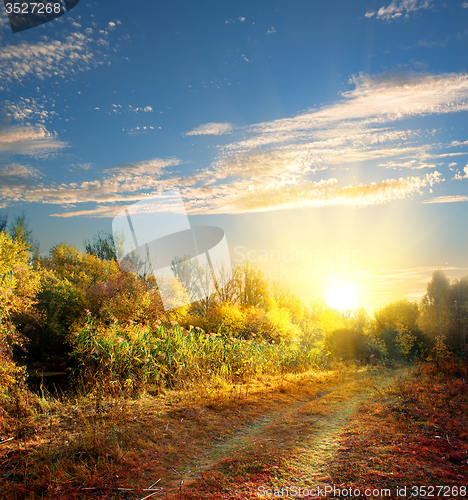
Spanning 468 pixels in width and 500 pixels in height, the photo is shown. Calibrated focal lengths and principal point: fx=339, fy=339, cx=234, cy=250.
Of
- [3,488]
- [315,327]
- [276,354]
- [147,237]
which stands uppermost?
[147,237]

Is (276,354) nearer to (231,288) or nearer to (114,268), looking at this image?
(231,288)

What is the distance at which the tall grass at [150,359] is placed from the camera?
24.0ft

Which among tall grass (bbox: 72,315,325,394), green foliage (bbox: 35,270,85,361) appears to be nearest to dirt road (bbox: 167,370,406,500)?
tall grass (bbox: 72,315,325,394)

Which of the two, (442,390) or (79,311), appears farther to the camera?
(79,311)

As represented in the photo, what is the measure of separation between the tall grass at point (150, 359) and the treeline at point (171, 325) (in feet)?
0.09

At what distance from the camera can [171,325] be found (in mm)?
17594

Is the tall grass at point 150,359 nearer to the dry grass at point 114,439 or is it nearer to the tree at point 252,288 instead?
the dry grass at point 114,439

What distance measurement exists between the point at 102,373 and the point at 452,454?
627cm

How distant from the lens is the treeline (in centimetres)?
780

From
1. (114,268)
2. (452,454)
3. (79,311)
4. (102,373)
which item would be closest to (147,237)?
(79,311)

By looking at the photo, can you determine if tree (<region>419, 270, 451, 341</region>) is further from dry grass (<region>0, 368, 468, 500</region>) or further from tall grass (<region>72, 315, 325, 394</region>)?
dry grass (<region>0, 368, 468, 500</region>)

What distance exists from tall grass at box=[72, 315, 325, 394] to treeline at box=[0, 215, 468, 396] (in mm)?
28

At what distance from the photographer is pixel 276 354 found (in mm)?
12516

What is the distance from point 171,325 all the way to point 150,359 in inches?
388
